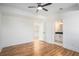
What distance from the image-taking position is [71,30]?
4.96ft

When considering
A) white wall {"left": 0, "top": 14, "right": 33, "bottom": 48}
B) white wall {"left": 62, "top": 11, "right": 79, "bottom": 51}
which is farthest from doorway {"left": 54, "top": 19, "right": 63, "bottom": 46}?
white wall {"left": 0, "top": 14, "right": 33, "bottom": 48}

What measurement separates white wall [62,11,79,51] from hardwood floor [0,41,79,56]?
116 mm

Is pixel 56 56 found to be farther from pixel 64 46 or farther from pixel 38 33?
pixel 38 33

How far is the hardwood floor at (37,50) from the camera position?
58.3 inches

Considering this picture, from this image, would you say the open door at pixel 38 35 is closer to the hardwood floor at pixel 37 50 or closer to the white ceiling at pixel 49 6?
the hardwood floor at pixel 37 50

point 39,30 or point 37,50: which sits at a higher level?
point 39,30

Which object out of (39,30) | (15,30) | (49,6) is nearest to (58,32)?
(39,30)

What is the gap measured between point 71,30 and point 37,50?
2.36ft

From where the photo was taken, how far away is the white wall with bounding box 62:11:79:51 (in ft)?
4.82

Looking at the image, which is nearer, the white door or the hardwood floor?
the hardwood floor

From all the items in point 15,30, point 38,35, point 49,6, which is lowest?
point 38,35

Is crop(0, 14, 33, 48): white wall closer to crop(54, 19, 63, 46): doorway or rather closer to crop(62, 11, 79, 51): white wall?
crop(54, 19, 63, 46): doorway

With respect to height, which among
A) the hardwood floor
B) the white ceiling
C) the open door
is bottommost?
the hardwood floor

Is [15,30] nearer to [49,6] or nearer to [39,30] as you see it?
[39,30]
